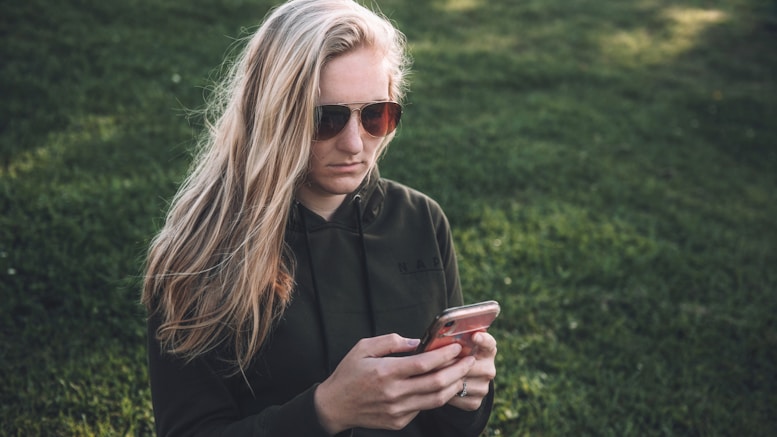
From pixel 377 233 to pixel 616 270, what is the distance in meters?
3.31

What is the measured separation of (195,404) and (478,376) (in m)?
0.78

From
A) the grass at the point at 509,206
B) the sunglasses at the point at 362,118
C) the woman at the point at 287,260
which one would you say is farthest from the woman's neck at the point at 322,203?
the grass at the point at 509,206

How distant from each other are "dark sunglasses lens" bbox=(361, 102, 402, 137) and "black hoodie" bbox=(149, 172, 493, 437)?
24cm

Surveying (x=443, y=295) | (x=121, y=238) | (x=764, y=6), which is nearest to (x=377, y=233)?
(x=443, y=295)

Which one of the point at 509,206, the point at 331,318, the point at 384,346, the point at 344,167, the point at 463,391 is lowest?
the point at 509,206

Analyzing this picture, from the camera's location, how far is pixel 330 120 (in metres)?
1.91

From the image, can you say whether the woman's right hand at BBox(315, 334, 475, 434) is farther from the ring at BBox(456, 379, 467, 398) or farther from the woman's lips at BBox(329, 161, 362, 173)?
the woman's lips at BBox(329, 161, 362, 173)

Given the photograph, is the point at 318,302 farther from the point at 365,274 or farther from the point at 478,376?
the point at 478,376

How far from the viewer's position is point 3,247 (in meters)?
4.08

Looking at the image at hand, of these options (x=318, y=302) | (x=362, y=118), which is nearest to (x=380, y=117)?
(x=362, y=118)

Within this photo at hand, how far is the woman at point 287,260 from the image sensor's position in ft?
5.98

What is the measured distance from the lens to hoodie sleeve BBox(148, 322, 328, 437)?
5.76 feet

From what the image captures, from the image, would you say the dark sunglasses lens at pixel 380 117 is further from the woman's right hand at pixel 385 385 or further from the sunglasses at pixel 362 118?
the woman's right hand at pixel 385 385

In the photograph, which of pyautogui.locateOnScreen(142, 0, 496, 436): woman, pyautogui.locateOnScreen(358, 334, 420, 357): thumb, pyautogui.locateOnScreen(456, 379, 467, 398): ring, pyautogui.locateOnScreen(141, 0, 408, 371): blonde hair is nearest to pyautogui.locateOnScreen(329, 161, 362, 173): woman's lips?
pyautogui.locateOnScreen(142, 0, 496, 436): woman
